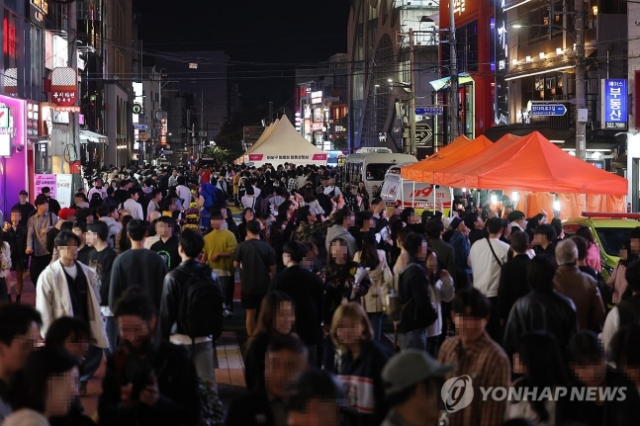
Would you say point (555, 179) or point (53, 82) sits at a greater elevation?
point (53, 82)

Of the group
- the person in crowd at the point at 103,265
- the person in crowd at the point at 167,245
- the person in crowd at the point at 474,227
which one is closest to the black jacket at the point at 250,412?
the person in crowd at the point at 103,265

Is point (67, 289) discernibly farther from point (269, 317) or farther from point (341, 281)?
point (269, 317)

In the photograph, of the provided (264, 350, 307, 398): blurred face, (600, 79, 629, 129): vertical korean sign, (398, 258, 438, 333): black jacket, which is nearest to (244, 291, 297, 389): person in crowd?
(264, 350, 307, 398): blurred face

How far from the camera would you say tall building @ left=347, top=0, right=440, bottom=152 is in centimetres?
7081

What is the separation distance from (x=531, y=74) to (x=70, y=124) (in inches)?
727

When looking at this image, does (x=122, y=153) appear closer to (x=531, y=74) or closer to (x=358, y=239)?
(x=531, y=74)

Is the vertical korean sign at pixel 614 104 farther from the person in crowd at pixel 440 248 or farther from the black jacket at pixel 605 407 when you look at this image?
the black jacket at pixel 605 407

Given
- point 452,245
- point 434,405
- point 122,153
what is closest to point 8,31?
point 452,245

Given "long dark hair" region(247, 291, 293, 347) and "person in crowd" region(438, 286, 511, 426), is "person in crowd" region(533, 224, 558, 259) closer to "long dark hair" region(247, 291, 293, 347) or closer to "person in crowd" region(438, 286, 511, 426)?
"person in crowd" region(438, 286, 511, 426)

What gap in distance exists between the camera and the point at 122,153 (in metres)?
83.6

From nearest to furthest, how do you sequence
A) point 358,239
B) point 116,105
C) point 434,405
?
point 434,405 → point 358,239 → point 116,105

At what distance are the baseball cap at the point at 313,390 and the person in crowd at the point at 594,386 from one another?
5.69 feet

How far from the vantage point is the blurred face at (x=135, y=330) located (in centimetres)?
522

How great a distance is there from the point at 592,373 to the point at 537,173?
1039 cm
